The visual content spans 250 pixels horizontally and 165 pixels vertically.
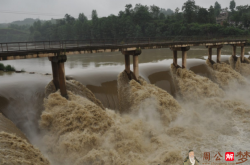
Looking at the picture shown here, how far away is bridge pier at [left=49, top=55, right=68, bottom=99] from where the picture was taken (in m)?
14.6

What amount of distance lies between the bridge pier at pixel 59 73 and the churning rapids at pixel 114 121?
43cm

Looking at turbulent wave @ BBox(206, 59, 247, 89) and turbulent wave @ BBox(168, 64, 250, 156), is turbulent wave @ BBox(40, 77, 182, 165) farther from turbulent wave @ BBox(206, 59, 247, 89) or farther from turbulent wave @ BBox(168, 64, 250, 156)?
turbulent wave @ BBox(206, 59, 247, 89)

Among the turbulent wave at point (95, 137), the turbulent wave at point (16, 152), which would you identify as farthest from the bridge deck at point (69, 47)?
the turbulent wave at point (16, 152)

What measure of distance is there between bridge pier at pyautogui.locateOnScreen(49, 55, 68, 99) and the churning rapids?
0.43 meters

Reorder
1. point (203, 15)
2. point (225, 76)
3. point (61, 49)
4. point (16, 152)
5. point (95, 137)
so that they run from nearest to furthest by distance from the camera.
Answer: point (16, 152) → point (95, 137) → point (61, 49) → point (225, 76) → point (203, 15)

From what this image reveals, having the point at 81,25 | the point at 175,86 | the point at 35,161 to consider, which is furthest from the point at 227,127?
the point at 81,25

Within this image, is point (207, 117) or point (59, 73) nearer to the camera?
point (59, 73)

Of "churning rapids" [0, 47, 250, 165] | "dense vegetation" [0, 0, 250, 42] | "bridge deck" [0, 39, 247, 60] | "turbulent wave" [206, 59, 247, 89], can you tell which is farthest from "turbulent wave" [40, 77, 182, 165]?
"dense vegetation" [0, 0, 250, 42]

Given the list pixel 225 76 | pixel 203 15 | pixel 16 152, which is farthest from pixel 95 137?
pixel 203 15

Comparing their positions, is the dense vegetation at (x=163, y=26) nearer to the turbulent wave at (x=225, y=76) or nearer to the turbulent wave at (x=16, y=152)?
the turbulent wave at (x=225, y=76)

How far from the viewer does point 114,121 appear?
44.3ft

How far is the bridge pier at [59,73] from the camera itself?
14648mm

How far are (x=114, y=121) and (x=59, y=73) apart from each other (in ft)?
17.0

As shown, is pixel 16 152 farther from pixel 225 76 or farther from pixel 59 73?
pixel 225 76
